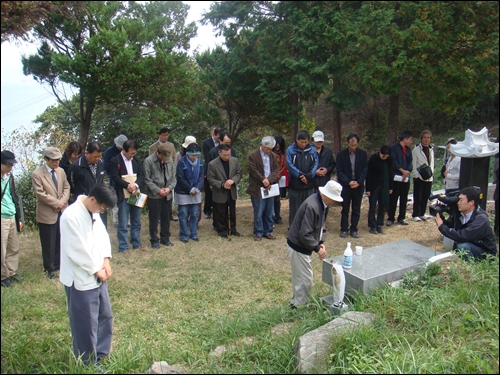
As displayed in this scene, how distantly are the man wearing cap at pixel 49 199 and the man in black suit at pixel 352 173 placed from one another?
4.42m

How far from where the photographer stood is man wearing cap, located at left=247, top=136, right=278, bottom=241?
24.4ft

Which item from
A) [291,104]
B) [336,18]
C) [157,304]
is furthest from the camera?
[291,104]

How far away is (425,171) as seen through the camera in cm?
795

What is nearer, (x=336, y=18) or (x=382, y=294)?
(x=382, y=294)

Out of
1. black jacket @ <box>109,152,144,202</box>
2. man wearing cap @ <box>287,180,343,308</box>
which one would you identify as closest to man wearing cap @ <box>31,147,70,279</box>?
black jacket @ <box>109,152,144,202</box>

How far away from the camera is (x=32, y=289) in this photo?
5.20 meters

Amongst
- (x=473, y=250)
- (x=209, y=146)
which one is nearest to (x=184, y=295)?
(x=473, y=250)

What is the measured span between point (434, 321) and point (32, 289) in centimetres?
444

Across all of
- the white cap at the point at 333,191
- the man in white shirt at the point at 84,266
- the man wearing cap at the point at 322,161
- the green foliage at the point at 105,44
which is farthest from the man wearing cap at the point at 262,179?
the man in white shirt at the point at 84,266

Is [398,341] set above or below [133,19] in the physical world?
below

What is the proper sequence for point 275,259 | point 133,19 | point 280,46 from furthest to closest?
point 280,46, point 275,259, point 133,19

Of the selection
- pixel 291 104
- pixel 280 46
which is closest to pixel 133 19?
pixel 280 46

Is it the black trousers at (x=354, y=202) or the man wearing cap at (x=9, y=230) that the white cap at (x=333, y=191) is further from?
the man wearing cap at (x=9, y=230)

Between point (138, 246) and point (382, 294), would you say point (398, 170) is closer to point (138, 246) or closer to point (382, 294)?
point (382, 294)
